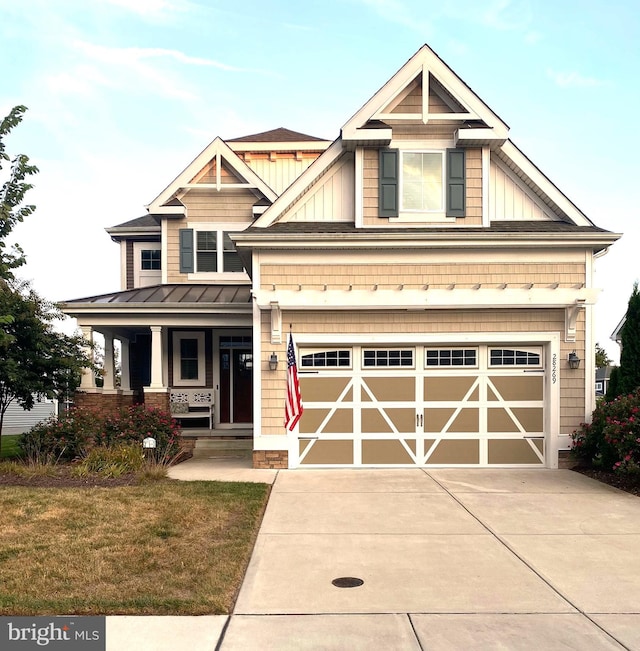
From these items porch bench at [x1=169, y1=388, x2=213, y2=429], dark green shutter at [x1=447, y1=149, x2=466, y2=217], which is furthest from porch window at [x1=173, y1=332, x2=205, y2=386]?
dark green shutter at [x1=447, y1=149, x2=466, y2=217]

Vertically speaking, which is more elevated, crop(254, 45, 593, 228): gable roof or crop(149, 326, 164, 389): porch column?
crop(254, 45, 593, 228): gable roof

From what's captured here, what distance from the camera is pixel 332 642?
4.45m

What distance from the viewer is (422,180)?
1249cm

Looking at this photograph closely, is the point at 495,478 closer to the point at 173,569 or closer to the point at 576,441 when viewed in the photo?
the point at 576,441

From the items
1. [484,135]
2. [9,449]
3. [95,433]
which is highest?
[484,135]

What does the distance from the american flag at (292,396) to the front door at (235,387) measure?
6080 millimetres

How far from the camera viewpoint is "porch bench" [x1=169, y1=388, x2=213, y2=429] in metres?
16.3

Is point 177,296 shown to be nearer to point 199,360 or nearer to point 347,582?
point 199,360

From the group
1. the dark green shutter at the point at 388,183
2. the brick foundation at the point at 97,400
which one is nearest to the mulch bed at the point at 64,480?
the brick foundation at the point at 97,400

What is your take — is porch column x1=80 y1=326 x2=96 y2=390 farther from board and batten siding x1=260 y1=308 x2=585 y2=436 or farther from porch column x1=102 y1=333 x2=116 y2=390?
board and batten siding x1=260 y1=308 x2=585 y2=436

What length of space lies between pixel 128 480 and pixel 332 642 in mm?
6997

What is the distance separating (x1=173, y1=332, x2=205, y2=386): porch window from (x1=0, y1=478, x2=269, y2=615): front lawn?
23.8ft

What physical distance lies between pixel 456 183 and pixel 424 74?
91.2 inches

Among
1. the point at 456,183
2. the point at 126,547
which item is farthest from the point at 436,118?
the point at 126,547
